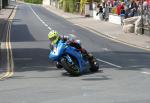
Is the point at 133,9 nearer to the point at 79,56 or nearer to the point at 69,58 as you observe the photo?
the point at 79,56

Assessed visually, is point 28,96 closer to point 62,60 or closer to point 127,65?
point 62,60

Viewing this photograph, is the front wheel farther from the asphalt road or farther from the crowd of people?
the crowd of people

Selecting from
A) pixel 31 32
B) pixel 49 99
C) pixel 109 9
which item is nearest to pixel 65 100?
pixel 49 99

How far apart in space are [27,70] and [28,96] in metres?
6.96

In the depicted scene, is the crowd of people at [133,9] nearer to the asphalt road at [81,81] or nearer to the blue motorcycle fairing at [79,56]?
the asphalt road at [81,81]

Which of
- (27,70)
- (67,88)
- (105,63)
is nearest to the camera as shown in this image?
(67,88)

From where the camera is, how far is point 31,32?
41.9m

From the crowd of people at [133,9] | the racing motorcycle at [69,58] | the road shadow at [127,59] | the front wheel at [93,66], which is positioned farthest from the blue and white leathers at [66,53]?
the crowd of people at [133,9]

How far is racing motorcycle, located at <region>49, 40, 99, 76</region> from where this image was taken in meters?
17.7

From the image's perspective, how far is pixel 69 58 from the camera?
17.8 m

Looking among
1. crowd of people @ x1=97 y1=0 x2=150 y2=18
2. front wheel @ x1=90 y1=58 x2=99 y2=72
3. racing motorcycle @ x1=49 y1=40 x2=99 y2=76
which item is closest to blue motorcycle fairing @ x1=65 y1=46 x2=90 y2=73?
racing motorcycle @ x1=49 y1=40 x2=99 y2=76

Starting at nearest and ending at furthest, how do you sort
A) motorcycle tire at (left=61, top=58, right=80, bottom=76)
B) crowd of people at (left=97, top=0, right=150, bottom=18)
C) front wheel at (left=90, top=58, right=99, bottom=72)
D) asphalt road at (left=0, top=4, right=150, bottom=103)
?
asphalt road at (left=0, top=4, right=150, bottom=103) → motorcycle tire at (left=61, top=58, right=80, bottom=76) → front wheel at (left=90, top=58, right=99, bottom=72) → crowd of people at (left=97, top=0, right=150, bottom=18)

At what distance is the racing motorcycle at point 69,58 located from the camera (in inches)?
696

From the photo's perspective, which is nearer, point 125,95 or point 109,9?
point 125,95
